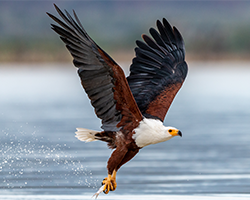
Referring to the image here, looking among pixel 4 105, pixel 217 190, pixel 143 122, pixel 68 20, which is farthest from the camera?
pixel 4 105

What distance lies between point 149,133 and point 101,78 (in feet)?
2.81

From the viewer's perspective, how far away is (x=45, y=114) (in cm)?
1705

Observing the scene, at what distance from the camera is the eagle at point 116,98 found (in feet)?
24.0

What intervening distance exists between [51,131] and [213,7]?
5176 inches

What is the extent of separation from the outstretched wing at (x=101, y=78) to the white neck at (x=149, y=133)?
0.11 m

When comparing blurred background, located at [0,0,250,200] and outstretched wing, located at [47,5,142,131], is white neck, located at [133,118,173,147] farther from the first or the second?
blurred background, located at [0,0,250,200]

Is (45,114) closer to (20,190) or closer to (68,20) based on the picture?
(20,190)

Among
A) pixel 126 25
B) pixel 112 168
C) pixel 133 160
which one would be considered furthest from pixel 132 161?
pixel 126 25

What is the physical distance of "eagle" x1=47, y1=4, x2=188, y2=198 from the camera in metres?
7.31

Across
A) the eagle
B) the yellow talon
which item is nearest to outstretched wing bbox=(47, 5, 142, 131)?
the eagle

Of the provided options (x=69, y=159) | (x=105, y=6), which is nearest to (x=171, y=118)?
(x=69, y=159)

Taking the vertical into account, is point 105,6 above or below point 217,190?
above

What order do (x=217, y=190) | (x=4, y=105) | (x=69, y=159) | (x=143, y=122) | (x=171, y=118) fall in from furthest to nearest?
(x=4, y=105)
(x=171, y=118)
(x=69, y=159)
(x=217, y=190)
(x=143, y=122)

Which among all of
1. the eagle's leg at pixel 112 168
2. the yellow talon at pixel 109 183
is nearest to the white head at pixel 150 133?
the eagle's leg at pixel 112 168
